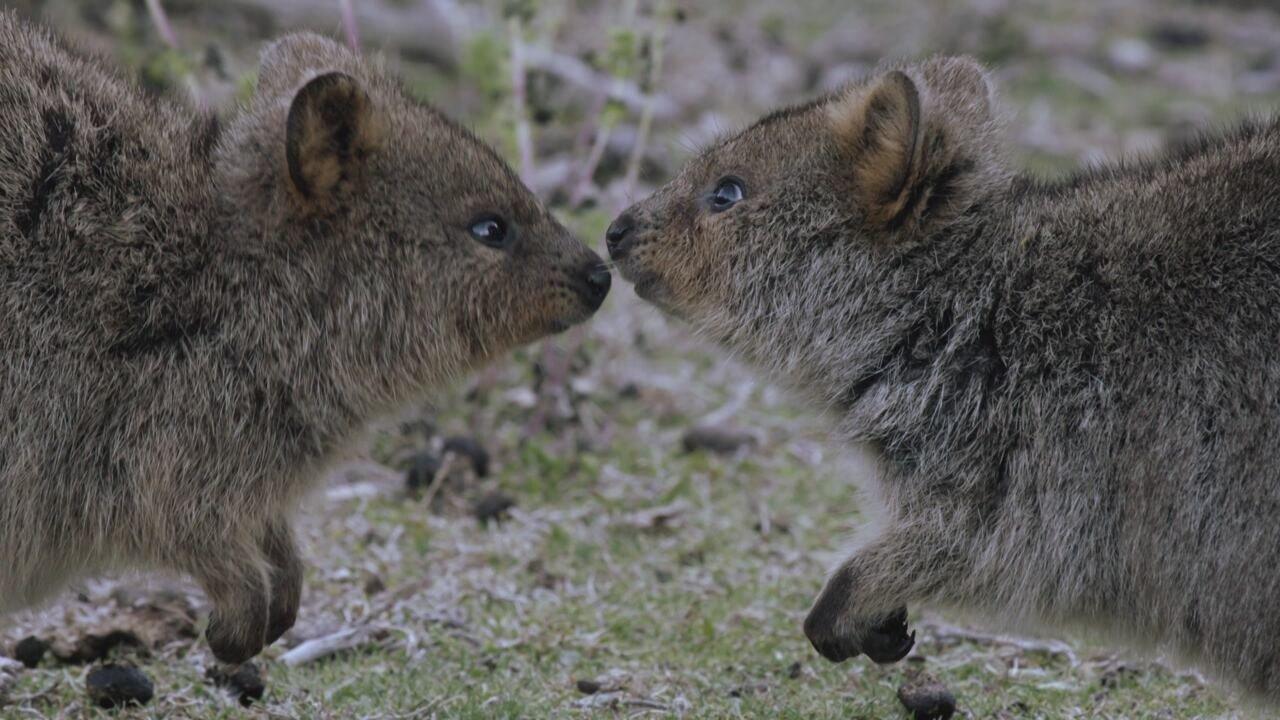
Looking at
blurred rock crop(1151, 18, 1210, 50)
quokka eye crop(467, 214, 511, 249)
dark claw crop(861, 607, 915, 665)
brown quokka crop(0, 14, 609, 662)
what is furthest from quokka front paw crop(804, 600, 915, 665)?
blurred rock crop(1151, 18, 1210, 50)

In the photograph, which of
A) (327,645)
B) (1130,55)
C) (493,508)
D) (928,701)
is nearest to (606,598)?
(493,508)

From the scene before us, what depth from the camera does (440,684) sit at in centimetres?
618

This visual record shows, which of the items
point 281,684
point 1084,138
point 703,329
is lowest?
point 281,684

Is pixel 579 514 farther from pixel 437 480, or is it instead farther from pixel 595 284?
pixel 595 284

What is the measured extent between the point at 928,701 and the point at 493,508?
291 cm

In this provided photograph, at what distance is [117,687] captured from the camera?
5.82 metres

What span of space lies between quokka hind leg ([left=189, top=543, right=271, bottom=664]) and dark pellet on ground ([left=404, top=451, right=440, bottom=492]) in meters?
2.67

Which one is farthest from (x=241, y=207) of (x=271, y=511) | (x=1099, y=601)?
(x=1099, y=601)

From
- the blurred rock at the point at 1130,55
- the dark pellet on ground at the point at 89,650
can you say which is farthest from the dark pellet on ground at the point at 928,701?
the blurred rock at the point at 1130,55

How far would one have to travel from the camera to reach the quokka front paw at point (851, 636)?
566 centimetres

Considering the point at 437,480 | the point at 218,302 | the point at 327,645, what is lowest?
the point at 327,645

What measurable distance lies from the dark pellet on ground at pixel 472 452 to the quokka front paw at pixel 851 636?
3.14 metres

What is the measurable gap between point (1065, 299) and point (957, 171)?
0.63 meters

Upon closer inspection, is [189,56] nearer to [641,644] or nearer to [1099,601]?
[641,644]
